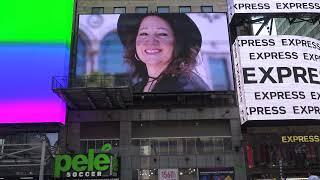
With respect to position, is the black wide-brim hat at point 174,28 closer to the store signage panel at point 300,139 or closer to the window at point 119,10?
the window at point 119,10

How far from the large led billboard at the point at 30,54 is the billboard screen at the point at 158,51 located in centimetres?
243

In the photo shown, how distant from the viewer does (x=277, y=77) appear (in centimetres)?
4491

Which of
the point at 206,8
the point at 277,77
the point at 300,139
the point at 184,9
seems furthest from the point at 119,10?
the point at 300,139

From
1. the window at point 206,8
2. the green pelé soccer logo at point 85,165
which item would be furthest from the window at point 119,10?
the green pelé soccer logo at point 85,165

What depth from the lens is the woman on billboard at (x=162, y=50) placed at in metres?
44.5

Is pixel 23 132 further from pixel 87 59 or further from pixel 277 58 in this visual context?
pixel 277 58

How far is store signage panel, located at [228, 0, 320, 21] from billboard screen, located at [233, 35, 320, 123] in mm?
3341

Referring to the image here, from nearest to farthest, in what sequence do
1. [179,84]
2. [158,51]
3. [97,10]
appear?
1. [179,84]
2. [158,51]
3. [97,10]

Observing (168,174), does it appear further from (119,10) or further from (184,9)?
(119,10)

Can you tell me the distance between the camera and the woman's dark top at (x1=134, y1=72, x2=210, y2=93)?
44.2 meters

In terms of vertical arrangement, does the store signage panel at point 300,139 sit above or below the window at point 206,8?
below

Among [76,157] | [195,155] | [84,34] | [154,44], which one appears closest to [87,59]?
[84,34]

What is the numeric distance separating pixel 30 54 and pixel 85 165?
12.7m

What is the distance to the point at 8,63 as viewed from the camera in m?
44.2
